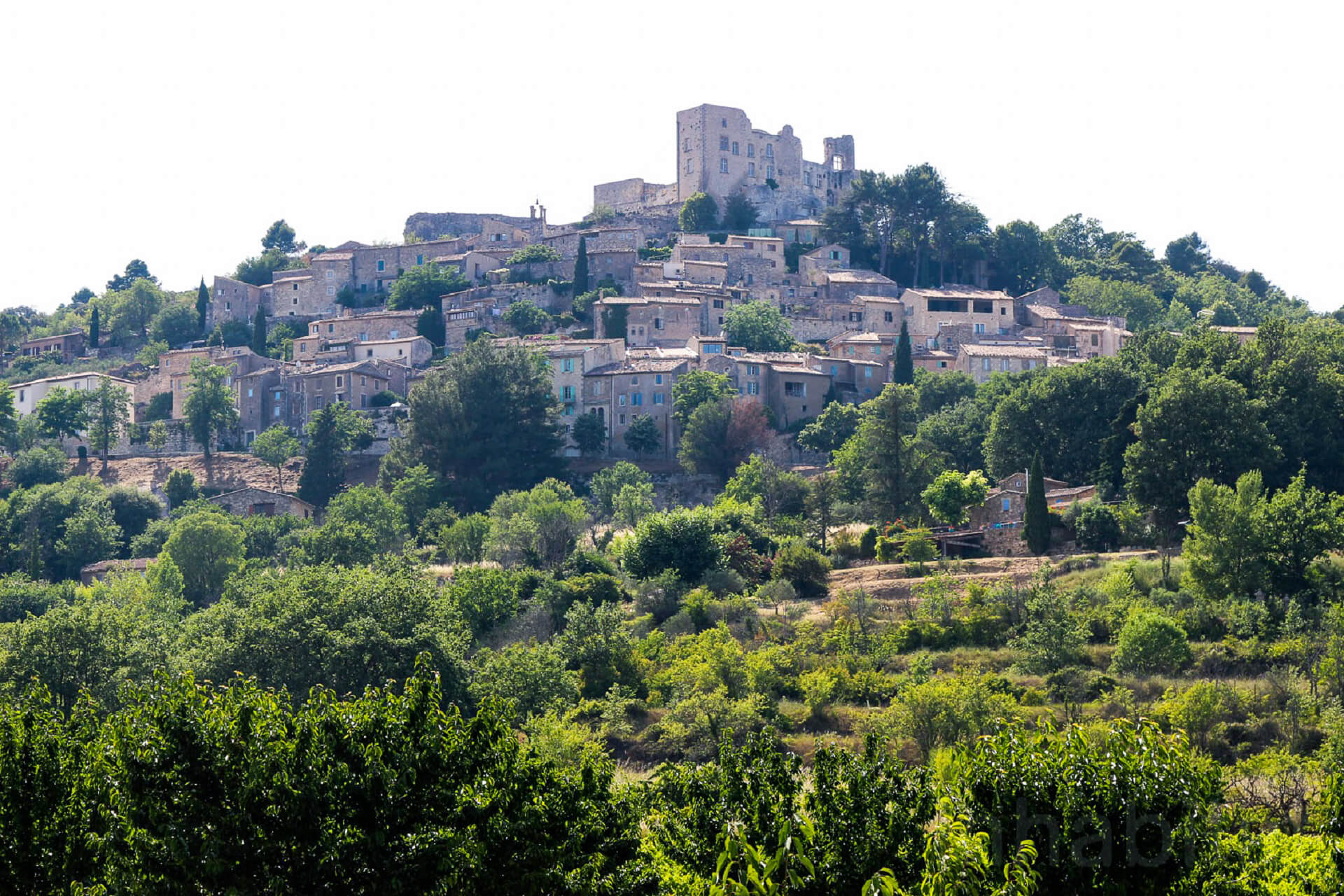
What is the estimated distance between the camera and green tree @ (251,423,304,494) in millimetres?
70875

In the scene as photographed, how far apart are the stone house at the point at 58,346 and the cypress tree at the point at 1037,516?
208 ft

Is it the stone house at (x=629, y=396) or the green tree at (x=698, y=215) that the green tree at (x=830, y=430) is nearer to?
the stone house at (x=629, y=396)

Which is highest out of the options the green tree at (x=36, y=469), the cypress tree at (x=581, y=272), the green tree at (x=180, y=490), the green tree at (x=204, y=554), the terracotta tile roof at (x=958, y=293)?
the cypress tree at (x=581, y=272)

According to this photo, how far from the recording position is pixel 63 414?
77562 millimetres

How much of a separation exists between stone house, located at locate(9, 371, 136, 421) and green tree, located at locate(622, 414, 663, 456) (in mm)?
27287

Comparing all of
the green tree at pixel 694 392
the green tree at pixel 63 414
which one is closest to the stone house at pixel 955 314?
the green tree at pixel 694 392

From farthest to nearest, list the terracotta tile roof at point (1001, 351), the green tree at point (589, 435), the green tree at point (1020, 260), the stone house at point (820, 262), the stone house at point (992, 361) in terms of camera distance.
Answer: the green tree at point (1020, 260) → the stone house at point (820, 262) → the terracotta tile roof at point (1001, 351) → the stone house at point (992, 361) → the green tree at point (589, 435)

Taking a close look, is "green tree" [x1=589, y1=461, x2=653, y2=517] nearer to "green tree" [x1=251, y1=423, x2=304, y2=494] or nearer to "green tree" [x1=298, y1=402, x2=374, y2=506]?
"green tree" [x1=298, y1=402, x2=374, y2=506]

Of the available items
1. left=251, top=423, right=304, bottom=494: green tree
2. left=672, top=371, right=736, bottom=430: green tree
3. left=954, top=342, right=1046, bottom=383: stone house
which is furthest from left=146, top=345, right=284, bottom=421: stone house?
left=954, top=342, right=1046, bottom=383: stone house

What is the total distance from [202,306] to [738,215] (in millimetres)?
30655

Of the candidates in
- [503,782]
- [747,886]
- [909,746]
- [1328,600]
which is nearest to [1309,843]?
[747,886]

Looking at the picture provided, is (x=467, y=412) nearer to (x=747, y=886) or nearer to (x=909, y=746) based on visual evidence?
(x=909, y=746)

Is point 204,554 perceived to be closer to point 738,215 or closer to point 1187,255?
point 738,215

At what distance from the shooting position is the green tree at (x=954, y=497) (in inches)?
2050
